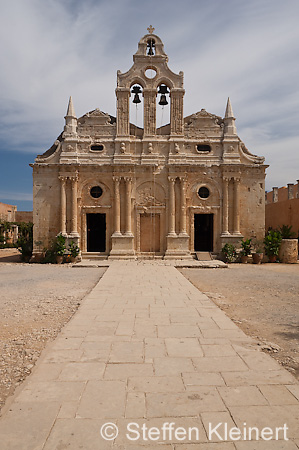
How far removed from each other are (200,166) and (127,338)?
1392 centimetres

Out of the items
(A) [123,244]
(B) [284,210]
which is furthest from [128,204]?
(B) [284,210]

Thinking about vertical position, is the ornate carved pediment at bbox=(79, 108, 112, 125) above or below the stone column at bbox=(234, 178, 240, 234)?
above

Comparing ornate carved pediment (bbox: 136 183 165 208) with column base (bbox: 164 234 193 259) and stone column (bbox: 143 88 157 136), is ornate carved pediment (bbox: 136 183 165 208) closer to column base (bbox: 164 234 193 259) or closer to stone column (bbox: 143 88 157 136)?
column base (bbox: 164 234 193 259)

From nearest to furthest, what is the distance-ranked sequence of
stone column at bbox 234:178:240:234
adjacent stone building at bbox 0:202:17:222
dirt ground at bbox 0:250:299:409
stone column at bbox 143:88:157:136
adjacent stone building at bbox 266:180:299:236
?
dirt ground at bbox 0:250:299:409
stone column at bbox 234:178:240:234
stone column at bbox 143:88:157:136
adjacent stone building at bbox 266:180:299:236
adjacent stone building at bbox 0:202:17:222

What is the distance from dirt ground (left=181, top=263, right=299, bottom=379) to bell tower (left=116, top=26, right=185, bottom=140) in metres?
8.52

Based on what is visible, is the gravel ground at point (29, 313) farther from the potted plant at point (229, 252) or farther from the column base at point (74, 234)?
the potted plant at point (229, 252)

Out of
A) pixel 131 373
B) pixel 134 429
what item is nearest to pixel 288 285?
pixel 131 373

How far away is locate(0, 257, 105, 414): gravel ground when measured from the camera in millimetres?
4313

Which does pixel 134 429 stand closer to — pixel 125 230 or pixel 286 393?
pixel 286 393

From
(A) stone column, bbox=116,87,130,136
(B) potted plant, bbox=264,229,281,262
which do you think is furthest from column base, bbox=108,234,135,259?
(B) potted plant, bbox=264,229,281,262

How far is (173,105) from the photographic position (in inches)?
708

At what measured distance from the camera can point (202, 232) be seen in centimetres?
1936

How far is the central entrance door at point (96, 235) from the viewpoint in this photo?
18.8 meters

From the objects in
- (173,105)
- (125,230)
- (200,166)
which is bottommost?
(125,230)
